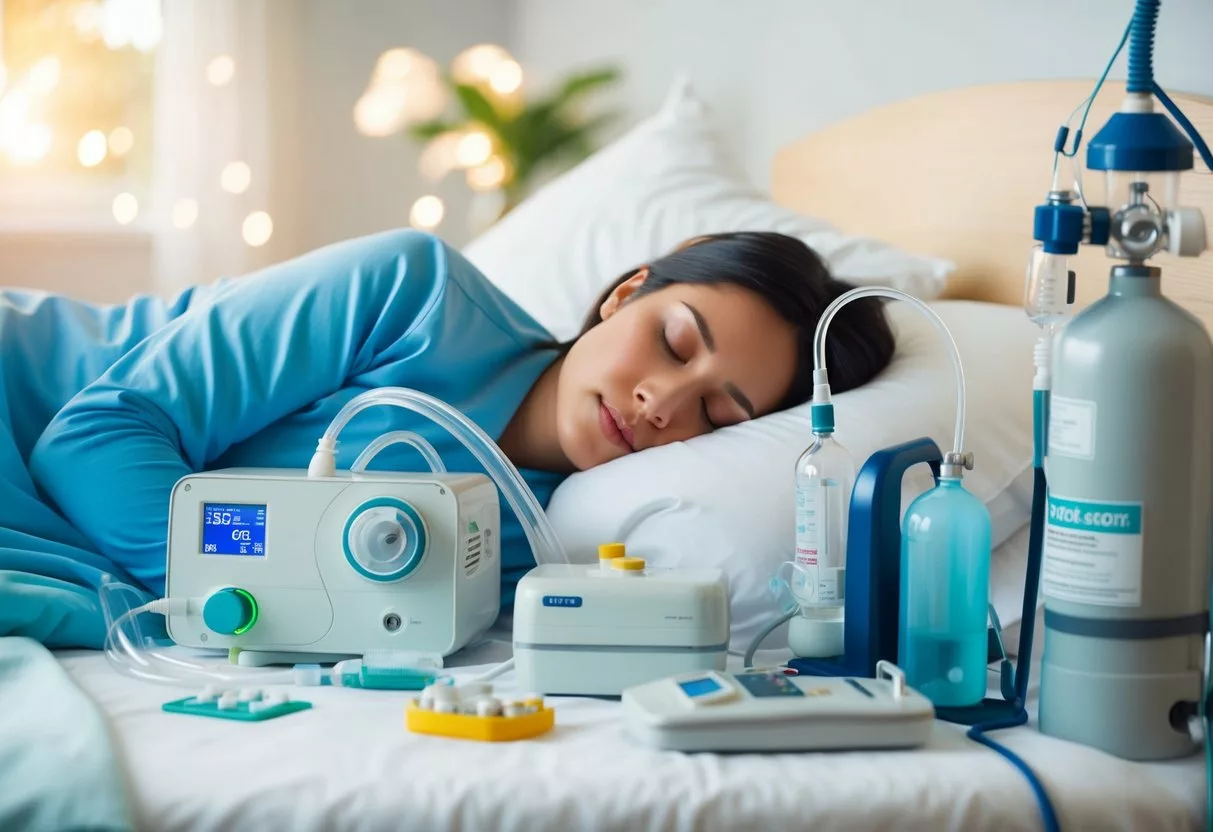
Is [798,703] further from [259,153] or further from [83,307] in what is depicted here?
[259,153]

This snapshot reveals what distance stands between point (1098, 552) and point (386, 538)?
1.79ft

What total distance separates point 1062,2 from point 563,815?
139 cm

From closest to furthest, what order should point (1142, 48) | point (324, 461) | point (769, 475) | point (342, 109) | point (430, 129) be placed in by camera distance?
point (1142, 48) < point (324, 461) < point (769, 475) < point (430, 129) < point (342, 109)

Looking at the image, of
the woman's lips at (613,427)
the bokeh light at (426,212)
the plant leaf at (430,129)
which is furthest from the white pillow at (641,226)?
the bokeh light at (426,212)

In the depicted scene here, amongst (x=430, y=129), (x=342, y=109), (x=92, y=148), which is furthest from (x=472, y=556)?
(x=342, y=109)

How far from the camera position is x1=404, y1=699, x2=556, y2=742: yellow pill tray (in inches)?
30.8

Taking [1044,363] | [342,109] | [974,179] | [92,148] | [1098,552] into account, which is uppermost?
[342,109]

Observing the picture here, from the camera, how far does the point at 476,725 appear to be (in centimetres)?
79

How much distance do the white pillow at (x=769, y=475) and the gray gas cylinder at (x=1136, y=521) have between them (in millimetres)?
364

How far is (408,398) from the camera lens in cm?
105

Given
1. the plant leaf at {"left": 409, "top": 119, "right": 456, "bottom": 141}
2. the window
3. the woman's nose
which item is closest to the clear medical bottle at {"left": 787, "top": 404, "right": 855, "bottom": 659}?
the woman's nose

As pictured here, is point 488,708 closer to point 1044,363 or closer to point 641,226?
point 1044,363

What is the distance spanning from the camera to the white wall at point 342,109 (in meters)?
3.29

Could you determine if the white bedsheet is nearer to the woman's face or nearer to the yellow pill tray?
the yellow pill tray
